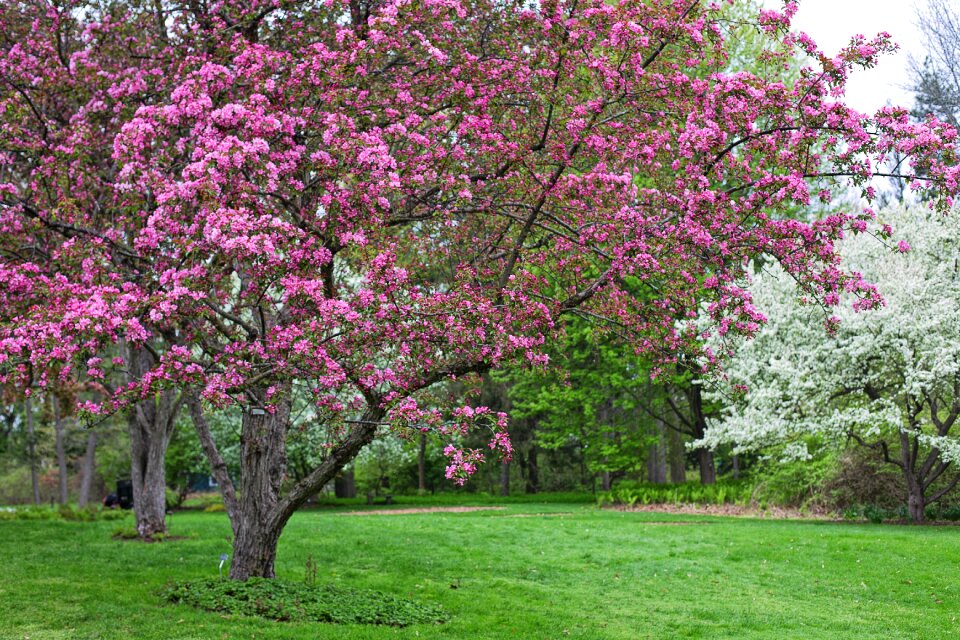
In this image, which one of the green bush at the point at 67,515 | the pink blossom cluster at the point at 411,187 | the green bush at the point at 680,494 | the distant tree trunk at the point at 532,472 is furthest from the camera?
the distant tree trunk at the point at 532,472

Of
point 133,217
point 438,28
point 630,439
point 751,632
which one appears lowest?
point 751,632

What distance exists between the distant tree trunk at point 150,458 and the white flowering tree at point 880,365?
11906 mm

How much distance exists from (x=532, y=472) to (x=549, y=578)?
89.8ft

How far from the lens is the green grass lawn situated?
951cm

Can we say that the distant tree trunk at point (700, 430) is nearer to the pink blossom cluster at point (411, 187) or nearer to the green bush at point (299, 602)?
the pink blossom cluster at point (411, 187)

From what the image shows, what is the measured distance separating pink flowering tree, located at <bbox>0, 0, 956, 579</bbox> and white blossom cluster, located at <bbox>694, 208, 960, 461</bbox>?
9.95 meters

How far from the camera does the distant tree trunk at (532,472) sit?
4012 cm

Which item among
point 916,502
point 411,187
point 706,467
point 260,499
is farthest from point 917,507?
point 411,187

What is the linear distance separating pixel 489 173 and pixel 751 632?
604 cm

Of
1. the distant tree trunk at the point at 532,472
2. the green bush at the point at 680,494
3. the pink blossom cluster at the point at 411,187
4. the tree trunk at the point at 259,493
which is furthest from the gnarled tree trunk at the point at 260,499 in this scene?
the distant tree trunk at the point at 532,472

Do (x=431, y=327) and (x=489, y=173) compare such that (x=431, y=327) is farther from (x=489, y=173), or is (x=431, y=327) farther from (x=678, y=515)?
(x=678, y=515)

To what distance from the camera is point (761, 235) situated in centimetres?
867

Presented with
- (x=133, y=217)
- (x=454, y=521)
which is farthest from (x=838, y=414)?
(x=133, y=217)

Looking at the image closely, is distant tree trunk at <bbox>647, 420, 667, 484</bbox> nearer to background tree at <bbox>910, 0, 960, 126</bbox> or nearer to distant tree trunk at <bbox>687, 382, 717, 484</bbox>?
distant tree trunk at <bbox>687, 382, 717, 484</bbox>
